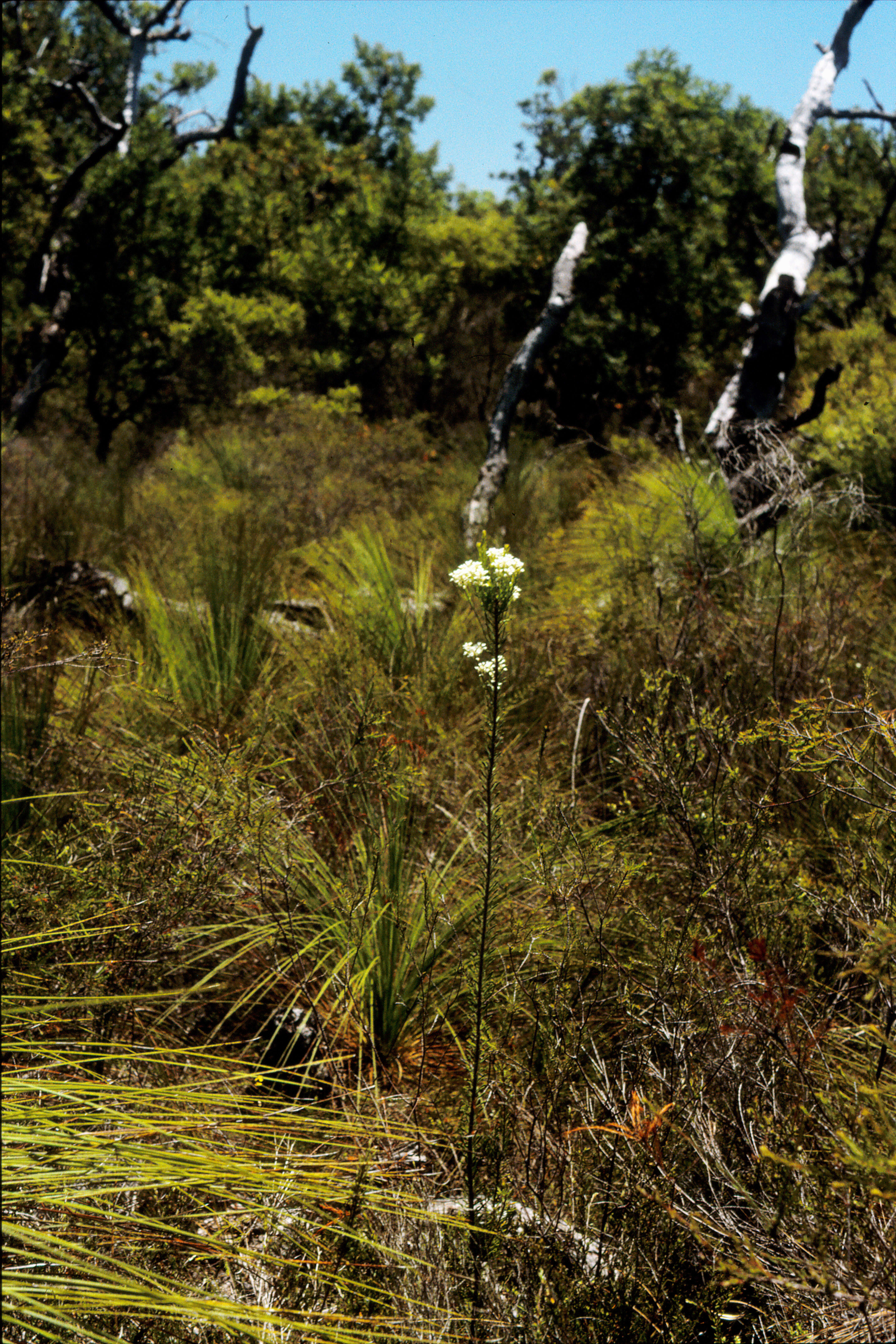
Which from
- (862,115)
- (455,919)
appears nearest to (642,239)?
(862,115)

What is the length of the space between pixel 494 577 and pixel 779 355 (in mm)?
5010

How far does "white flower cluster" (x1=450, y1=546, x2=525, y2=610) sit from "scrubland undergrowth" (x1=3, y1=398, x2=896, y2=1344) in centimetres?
51

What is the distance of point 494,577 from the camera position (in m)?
1.42

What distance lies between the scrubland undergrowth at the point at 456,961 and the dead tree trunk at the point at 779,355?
376 mm

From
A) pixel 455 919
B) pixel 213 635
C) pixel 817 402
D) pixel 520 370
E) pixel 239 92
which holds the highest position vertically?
pixel 239 92

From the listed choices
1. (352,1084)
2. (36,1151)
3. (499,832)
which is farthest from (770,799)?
(36,1151)

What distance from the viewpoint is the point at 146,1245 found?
1495 millimetres

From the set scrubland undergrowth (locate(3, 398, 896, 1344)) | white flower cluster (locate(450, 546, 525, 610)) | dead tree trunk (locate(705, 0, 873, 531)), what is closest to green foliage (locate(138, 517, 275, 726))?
scrubland undergrowth (locate(3, 398, 896, 1344))

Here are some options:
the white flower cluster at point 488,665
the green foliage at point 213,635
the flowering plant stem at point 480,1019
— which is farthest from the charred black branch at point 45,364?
the flowering plant stem at point 480,1019

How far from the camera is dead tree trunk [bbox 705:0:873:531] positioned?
414 cm

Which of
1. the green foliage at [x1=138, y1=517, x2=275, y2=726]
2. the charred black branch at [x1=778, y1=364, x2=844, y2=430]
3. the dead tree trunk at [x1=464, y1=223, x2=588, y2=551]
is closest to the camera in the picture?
the green foliage at [x1=138, y1=517, x2=275, y2=726]

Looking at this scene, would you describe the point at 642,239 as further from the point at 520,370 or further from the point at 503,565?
the point at 503,565

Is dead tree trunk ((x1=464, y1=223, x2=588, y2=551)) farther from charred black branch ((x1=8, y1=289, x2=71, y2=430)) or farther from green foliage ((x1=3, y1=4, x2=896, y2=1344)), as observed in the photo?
charred black branch ((x1=8, y1=289, x2=71, y2=430))

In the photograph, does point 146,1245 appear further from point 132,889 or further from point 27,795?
point 27,795
